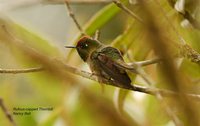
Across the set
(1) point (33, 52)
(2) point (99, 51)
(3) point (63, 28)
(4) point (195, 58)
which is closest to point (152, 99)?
(2) point (99, 51)

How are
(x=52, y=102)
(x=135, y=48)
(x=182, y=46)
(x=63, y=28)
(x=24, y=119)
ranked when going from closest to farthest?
(x=182, y=46)
(x=135, y=48)
(x=24, y=119)
(x=52, y=102)
(x=63, y=28)

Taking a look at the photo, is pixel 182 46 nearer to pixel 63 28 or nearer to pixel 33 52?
pixel 33 52

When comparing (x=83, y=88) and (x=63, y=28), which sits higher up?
(x=83, y=88)

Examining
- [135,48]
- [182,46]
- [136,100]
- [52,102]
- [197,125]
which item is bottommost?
[136,100]

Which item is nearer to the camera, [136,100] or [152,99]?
[152,99]

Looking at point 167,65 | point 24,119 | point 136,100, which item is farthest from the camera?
point 136,100

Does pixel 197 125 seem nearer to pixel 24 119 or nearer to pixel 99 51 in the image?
pixel 99 51
